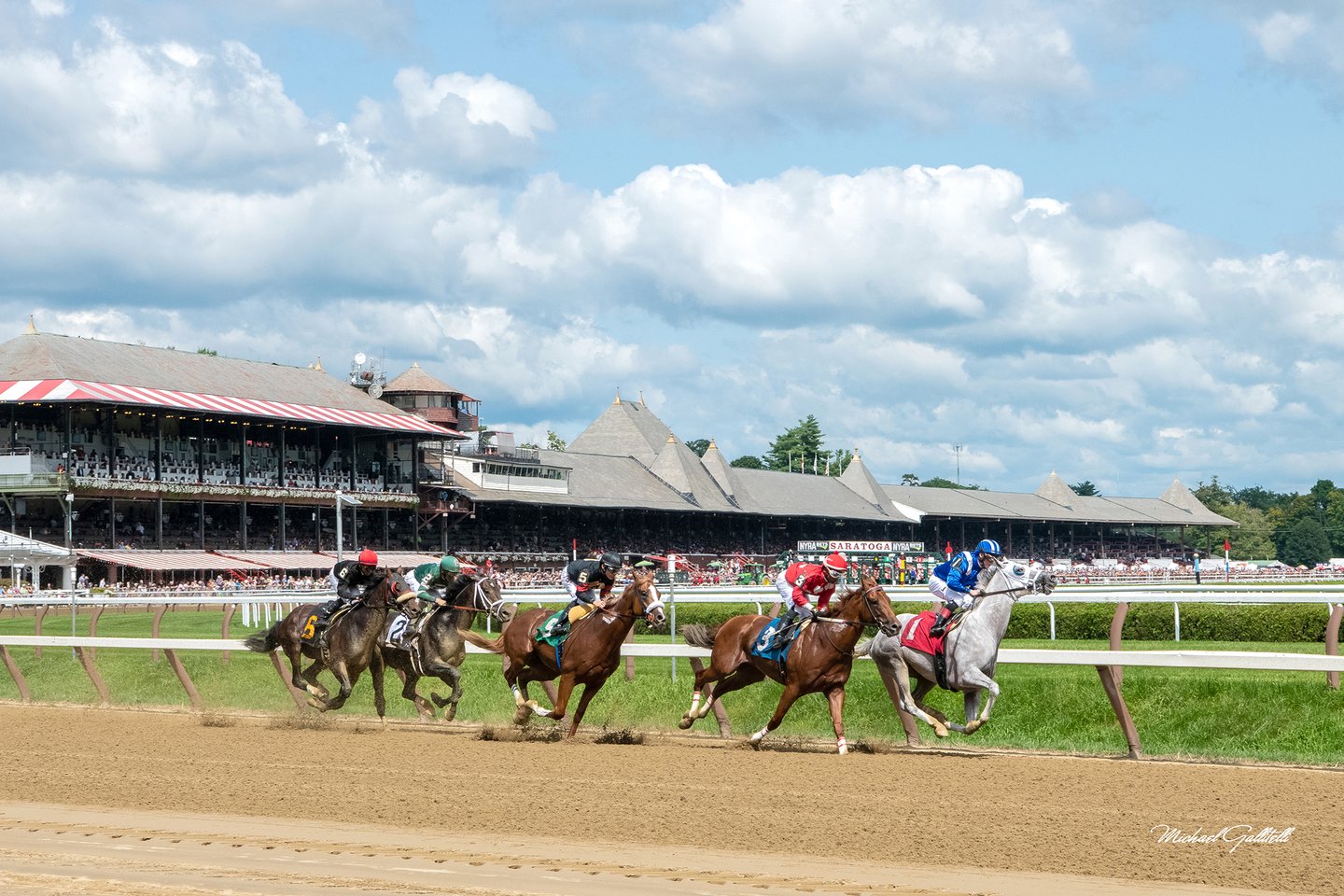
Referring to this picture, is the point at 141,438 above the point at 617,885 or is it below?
above

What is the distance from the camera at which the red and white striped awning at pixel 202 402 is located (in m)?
45.9

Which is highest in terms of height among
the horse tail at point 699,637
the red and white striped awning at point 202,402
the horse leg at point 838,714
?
the red and white striped awning at point 202,402

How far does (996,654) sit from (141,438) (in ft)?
140

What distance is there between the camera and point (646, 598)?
40.7ft

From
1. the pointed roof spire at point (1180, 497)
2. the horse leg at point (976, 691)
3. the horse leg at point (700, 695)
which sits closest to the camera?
the horse leg at point (976, 691)

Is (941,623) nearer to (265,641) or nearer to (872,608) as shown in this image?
(872,608)

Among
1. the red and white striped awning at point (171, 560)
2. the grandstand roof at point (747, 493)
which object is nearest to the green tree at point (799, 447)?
the grandstand roof at point (747, 493)

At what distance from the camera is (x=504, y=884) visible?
285 inches

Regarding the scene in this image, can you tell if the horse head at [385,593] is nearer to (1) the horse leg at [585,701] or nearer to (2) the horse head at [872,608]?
(1) the horse leg at [585,701]

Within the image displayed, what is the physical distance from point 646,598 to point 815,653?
1.39 metres

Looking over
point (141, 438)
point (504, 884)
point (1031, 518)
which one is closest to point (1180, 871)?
point (504, 884)

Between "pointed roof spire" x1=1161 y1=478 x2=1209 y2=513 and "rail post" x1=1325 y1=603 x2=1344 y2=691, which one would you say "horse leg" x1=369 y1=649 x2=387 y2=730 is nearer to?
"rail post" x1=1325 y1=603 x2=1344 y2=691

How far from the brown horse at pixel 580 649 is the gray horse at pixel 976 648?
1.89 m

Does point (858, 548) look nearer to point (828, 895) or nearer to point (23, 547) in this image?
point (23, 547)
